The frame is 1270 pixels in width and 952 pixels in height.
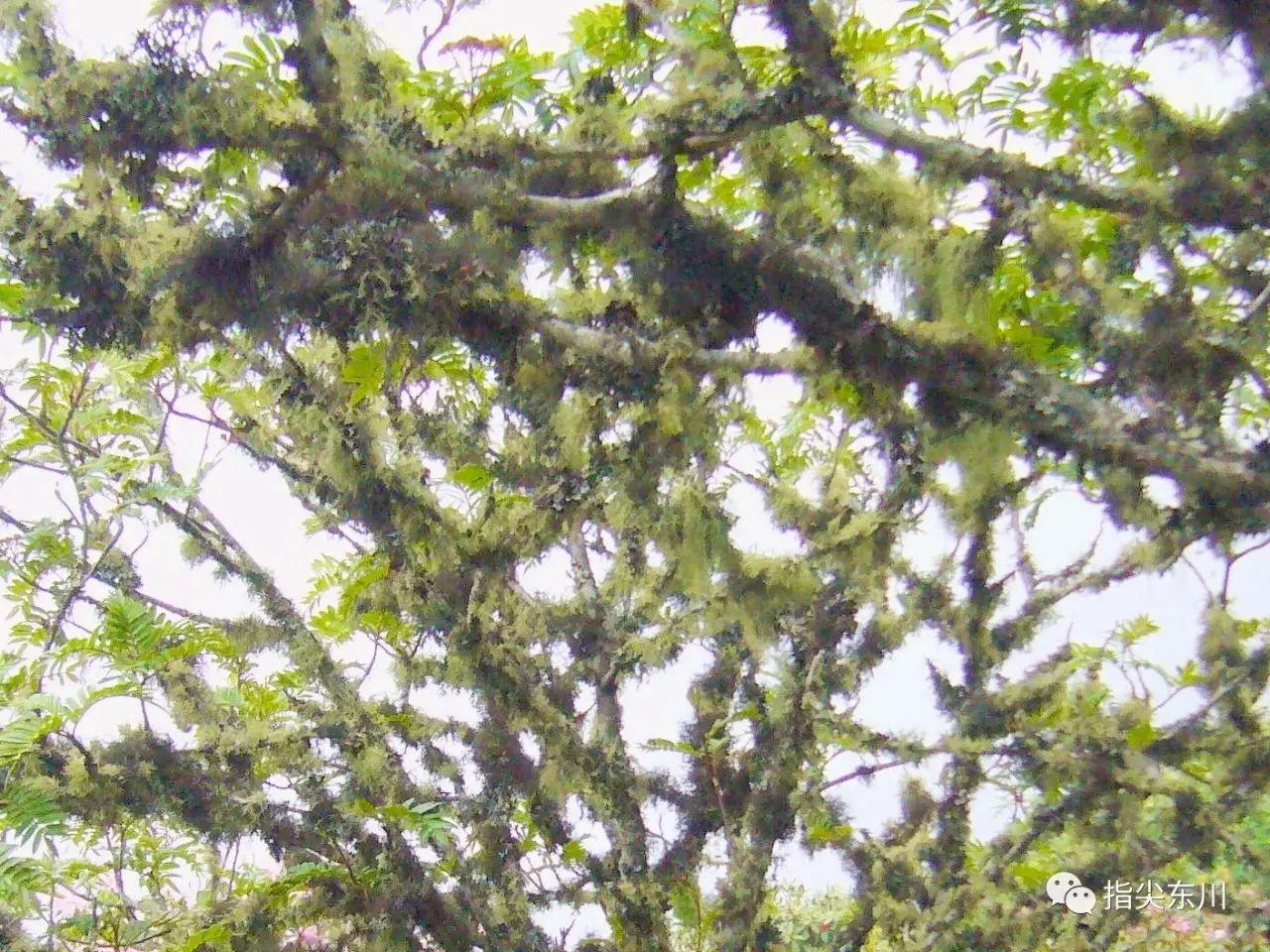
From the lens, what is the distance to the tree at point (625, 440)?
1.57 m

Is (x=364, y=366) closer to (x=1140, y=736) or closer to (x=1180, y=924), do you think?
(x=1140, y=736)

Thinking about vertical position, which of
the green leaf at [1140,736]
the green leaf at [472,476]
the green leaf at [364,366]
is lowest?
the green leaf at [1140,736]

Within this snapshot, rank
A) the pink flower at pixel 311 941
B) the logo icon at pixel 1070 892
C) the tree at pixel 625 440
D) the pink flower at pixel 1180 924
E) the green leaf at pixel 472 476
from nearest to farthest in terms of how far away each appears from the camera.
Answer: the tree at pixel 625 440 < the green leaf at pixel 472 476 < the pink flower at pixel 311 941 < the logo icon at pixel 1070 892 < the pink flower at pixel 1180 924

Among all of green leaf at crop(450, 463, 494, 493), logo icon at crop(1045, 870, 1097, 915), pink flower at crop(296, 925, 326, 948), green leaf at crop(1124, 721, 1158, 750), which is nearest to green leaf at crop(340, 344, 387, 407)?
green leaf at crop(450, 463, 494, 493)

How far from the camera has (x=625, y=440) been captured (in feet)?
6.57

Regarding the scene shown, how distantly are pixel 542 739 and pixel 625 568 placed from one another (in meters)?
0.77

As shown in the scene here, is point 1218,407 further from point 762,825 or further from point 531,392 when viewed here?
point 762,825

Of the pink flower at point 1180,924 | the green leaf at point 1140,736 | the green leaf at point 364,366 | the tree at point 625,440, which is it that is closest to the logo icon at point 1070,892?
the tree at point 625,440

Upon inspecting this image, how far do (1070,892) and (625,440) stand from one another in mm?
2248

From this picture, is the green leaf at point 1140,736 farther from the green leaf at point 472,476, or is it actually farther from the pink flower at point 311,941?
the pink flower at point 311,941

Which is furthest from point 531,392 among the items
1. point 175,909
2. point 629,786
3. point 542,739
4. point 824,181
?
point 175,909

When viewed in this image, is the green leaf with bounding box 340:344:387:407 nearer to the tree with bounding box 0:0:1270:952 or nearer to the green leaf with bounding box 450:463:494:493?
the tree with bounding box 0:0:1270:952

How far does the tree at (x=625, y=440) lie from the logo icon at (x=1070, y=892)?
5cm

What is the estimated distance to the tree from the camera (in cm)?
157
